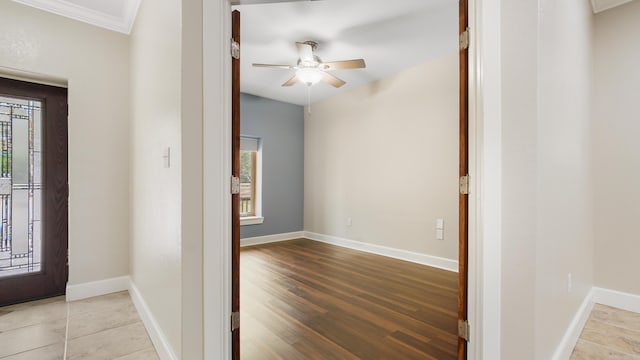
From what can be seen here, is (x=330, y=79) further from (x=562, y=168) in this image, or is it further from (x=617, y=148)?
(x=617, y=148)

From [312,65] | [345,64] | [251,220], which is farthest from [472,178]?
[251,220]

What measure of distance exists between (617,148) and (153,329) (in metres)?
4.13

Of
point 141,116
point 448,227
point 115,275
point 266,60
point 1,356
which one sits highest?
point 266,60

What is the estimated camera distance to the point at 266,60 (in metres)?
3.68

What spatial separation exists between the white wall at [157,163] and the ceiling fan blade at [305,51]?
1443 millimetres

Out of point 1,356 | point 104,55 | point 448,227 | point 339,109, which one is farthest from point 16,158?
point 448,227

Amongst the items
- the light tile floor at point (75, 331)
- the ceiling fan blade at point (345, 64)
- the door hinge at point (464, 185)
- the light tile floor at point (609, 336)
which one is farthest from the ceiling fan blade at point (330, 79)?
the light tile floor at point (609, 336)

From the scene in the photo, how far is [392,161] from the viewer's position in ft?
13.8

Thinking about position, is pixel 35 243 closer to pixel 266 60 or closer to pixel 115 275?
A: pixel 115 275

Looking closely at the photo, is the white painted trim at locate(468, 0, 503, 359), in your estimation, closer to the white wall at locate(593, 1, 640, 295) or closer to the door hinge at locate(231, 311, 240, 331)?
the door hinge at locate(231, 311, 240, 331)

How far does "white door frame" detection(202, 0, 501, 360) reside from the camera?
4.41 feet

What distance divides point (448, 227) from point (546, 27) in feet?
8.51

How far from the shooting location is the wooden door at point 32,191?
8.09 ft

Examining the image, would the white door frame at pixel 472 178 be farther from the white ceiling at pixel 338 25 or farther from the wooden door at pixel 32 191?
the wooden door at pixel 32 191
